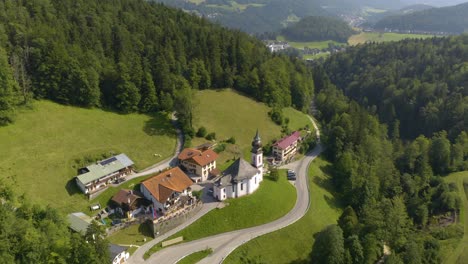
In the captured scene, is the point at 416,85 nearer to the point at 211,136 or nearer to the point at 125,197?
the point at 211,136

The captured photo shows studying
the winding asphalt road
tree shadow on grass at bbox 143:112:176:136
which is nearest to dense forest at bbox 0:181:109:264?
the winding asphalt road

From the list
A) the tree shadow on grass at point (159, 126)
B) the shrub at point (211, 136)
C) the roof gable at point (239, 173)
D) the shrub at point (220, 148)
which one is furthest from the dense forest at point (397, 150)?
the tree shadow on grass at point (159, 126)

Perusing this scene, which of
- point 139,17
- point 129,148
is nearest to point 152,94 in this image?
point 129,148

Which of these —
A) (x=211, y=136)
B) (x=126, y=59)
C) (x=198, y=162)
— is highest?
(x=126, y=59)

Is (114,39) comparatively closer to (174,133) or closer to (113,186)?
(174,133)

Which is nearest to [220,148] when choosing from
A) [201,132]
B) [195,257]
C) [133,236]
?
[201,132]
